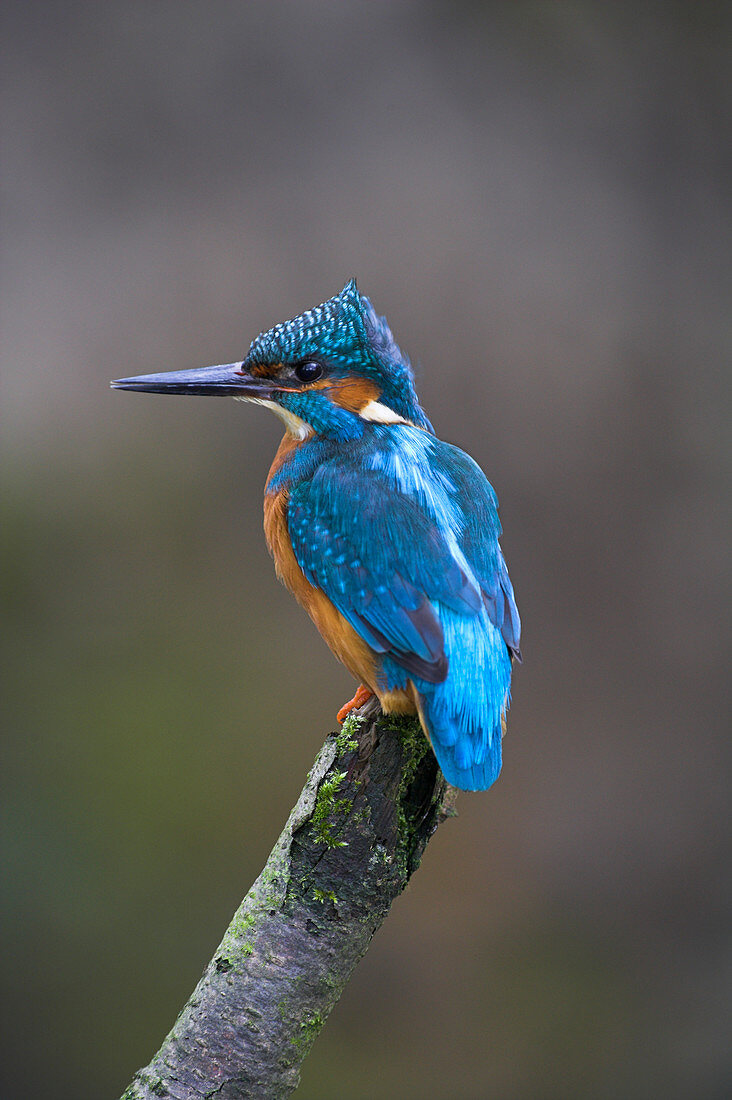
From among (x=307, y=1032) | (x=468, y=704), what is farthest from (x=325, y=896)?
(x=468, y=704)

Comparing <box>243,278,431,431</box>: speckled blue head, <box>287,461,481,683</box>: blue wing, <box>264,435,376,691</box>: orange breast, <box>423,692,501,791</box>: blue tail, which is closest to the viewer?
<box>423,692,501,791</box>: blue tail

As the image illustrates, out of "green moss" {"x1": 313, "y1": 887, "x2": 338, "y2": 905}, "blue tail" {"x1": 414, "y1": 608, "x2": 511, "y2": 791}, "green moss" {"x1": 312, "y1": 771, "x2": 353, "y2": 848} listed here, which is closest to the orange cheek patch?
"blue tail" {"x1": 414, "y1": 608, "x2": 511, "y2": 791}

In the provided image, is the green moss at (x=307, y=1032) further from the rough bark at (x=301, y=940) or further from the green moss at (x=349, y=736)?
the green moss at (x=349, y=736)

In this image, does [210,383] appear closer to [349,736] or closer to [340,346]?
[340,346]

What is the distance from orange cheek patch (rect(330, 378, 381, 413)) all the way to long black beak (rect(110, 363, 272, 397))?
0.14 meters

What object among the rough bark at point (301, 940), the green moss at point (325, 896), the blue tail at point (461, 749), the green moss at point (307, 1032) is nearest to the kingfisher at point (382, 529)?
the blue tail at point (461, 749)

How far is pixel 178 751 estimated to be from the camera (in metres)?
3.29

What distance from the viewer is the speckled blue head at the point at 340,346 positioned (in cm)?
183

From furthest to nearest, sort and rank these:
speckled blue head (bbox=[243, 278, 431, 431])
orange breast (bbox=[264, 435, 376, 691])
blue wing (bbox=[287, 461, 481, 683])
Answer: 1. speckled blue head (bbox=[243, 278, 431, 431])
2. orange breast (bbox=[264, 435, 376, 691])
3. blue wing (bbox=[287, 461, 481, 683])

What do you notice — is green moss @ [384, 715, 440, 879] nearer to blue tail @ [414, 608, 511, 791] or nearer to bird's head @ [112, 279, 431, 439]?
blue tail @ [414, 608, 511, 791]

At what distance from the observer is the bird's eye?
6.07ft

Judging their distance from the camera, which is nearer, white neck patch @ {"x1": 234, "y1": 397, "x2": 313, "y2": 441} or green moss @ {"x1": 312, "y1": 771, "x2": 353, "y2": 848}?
green moss @ {"x1": 312, "y1": 771, "x2": 353, "y2": 848}

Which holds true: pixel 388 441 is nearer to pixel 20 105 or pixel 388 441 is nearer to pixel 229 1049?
pixel 229 1049

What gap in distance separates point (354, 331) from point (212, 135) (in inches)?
89.1
